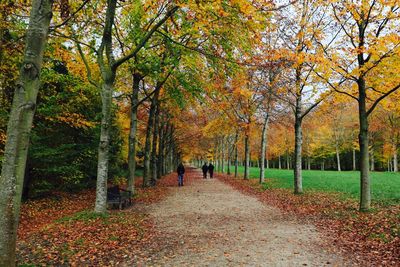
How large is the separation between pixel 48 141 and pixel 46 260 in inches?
430

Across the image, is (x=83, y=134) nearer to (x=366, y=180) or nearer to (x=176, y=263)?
(x=176, y=263)

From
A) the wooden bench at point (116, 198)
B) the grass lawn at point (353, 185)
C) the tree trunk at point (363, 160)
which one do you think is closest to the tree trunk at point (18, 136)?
the wooden bench at point (116, 198)

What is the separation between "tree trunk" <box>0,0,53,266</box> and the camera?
456cm

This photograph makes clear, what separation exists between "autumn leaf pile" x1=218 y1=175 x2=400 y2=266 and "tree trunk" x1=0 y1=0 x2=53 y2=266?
6648 mm

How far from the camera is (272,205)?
45.6 ft

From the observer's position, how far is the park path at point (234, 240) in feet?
21.0

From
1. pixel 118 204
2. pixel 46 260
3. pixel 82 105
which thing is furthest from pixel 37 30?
pixel 82 105

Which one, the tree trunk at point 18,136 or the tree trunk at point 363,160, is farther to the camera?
the tree trunk at point 363,160

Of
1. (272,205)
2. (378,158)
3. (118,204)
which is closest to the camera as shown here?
(118,204)

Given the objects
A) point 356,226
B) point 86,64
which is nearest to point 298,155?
point 356,226

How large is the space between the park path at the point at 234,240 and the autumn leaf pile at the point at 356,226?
548mm

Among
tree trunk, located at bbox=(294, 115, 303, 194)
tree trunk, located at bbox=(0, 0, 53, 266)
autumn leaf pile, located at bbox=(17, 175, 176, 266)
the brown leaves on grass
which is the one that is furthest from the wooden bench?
tree trunk, located at bbox=(294, 115, 303, 194)

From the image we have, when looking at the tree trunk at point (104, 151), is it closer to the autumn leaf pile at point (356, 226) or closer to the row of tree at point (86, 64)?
the row of tree at point (86, 64)

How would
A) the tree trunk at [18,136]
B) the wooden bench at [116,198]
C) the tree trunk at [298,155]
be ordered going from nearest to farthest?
the tree trunk at [18,136], the wooden bench at [116,198], the tree trunk at [298,155]
